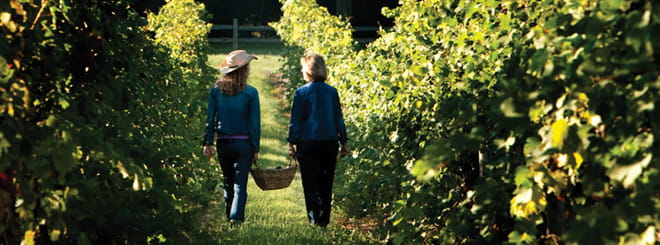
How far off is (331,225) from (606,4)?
5457 millimetres

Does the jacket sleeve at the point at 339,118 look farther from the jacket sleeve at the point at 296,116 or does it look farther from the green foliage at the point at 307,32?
the green foliage at the point at 307,32

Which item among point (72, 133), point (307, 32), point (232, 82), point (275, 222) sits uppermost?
point (72, 133)

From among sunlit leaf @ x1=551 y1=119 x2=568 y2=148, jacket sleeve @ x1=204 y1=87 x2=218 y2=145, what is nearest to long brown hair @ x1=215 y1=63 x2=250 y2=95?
jacket sleeve @ x1=204 y1=87 x2=218 y2=145

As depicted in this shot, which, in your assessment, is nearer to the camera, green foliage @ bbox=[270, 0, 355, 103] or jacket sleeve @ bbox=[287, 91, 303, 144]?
jacket sleeve @ bbox=[287, 91, 303, 144]

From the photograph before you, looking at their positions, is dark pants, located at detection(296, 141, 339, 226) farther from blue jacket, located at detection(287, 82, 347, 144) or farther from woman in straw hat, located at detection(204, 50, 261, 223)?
woman in straw hat, located at detection(204, 50, 261, 223)

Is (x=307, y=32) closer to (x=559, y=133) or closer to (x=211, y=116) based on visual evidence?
(x=211, y=116)

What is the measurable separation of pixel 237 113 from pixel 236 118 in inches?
1.8

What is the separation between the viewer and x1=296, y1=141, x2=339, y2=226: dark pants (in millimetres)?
7086

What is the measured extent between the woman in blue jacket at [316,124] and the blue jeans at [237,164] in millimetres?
404

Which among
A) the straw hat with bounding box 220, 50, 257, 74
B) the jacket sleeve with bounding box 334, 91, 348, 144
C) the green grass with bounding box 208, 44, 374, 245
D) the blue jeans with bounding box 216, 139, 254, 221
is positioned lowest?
the green grass with bounding box 208, 44, 374, 245

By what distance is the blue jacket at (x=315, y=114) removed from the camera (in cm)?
702

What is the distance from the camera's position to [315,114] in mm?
7035

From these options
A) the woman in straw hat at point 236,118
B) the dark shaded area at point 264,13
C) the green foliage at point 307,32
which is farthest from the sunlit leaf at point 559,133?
the dark shaded area at point 264,13

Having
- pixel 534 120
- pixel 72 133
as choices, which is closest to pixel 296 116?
pixel 72 133
